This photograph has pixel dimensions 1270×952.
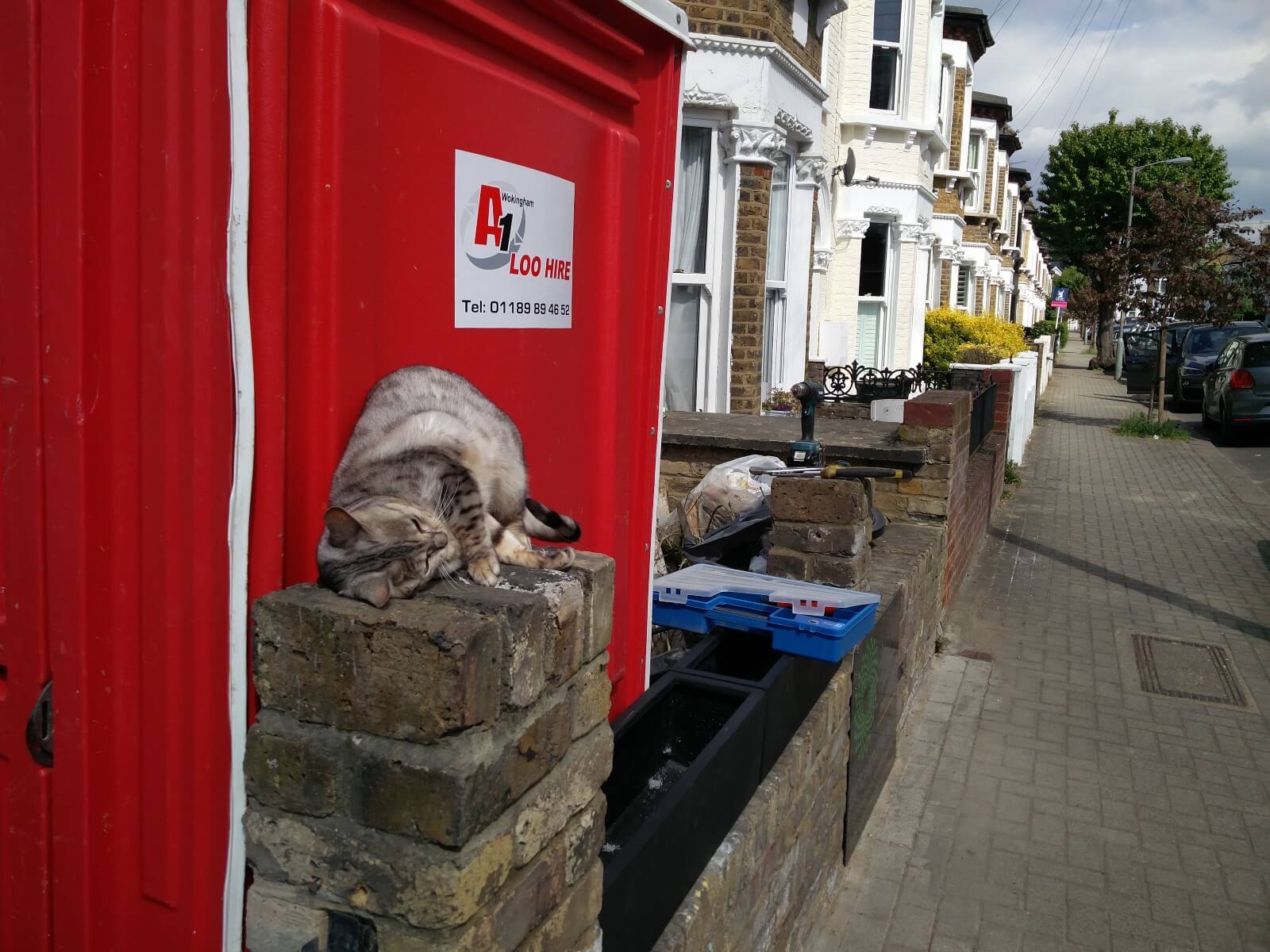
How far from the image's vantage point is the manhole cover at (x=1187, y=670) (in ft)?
22.2

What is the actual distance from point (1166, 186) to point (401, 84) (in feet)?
68.5

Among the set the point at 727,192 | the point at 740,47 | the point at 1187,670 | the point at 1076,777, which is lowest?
the point at 1076,777

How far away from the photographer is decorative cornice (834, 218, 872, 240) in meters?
16.0

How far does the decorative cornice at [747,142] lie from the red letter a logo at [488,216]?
7.25 meters

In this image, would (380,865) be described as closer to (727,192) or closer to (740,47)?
(727,192)

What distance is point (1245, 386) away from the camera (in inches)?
712

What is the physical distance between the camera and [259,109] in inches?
67.4

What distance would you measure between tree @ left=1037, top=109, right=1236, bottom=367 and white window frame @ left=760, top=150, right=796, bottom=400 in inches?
1382

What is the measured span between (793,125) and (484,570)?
8.96m

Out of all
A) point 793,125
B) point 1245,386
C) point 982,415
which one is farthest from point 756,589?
point 1245,386

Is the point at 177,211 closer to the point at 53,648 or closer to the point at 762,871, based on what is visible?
the point at 53,648

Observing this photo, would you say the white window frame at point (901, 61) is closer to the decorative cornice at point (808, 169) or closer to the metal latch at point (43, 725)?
the decorative cornice at point (808, 169)

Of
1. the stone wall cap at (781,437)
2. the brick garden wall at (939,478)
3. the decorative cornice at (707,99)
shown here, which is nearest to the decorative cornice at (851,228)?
the decorative cornice at (707,99)

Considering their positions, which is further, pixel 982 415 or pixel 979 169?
pixel 979 169
